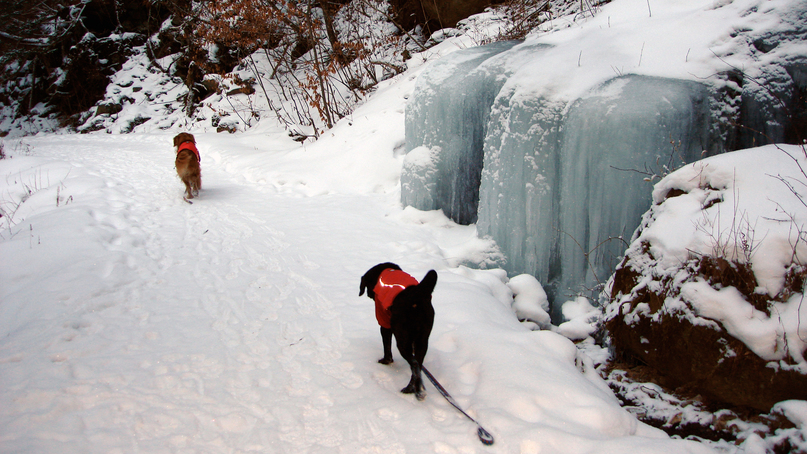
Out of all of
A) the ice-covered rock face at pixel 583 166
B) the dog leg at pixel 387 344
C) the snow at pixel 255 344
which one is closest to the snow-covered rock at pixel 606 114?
the ice-covered rock face at pixel 583 166

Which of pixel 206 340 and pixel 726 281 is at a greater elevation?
pixel 726 281

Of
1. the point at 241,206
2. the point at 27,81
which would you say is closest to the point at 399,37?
the point at 241,206

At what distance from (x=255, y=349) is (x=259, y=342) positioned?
81 millimetres

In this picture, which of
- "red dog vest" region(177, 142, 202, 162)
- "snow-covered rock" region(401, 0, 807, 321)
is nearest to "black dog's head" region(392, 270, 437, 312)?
"snow-covered rock" region(401, 0, 807, 321)

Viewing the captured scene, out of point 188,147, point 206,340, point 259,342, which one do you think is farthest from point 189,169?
point 259,342

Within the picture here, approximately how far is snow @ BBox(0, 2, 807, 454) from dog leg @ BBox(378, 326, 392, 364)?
54 mm

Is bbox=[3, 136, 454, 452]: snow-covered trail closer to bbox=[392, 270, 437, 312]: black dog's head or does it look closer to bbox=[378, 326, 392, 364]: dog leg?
bbox=[378, 326, 392, 364]: dog leg

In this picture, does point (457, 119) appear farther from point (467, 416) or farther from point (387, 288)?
point (467, 416)

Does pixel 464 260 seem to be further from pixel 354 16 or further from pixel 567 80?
pixel 354 16

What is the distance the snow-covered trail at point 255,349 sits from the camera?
6.31 ft

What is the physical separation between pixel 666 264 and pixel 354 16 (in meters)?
12.0

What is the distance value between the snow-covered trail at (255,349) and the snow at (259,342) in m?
0.01

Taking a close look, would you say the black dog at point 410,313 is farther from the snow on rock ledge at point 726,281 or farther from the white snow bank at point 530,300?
the white snow bank at point 530,300

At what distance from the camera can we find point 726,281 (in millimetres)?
2096
